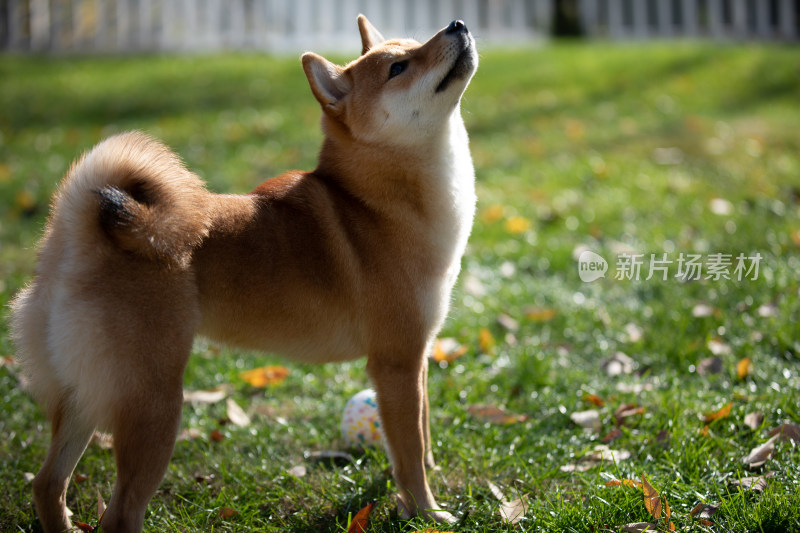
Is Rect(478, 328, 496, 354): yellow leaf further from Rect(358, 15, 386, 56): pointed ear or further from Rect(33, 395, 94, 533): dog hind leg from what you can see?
Rect(33, 395, 94, 533): dog hind leg

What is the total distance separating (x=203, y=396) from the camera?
4012mm

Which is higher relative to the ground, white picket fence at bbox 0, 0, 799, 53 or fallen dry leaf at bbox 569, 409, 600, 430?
white picket fence at bbox 0, 0, 799, 53

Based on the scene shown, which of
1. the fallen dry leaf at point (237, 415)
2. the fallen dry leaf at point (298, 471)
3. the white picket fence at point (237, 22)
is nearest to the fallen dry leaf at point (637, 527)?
the fallen dry leaf at point (298, 471)

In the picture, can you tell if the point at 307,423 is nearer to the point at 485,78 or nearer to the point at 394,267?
the point at 394,267

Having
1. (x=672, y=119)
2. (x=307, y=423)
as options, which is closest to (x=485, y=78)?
(x=672, y=119)

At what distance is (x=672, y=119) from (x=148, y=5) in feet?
29.1

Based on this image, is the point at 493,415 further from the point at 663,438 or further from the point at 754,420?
the point at 754,420

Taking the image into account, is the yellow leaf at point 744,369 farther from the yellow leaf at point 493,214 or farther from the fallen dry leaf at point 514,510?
the yellow leaf at point 493,214

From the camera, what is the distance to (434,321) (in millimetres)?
3031

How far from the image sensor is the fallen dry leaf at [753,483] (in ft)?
9.29

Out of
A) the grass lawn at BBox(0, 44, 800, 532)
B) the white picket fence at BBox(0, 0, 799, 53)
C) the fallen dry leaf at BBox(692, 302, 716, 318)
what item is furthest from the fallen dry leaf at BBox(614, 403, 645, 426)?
the white picket fence at BBox(0, 0, 799, 53)

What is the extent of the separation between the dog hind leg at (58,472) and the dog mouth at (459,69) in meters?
1.93

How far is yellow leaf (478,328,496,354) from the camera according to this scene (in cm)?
447

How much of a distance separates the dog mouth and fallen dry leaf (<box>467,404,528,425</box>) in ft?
5.26
